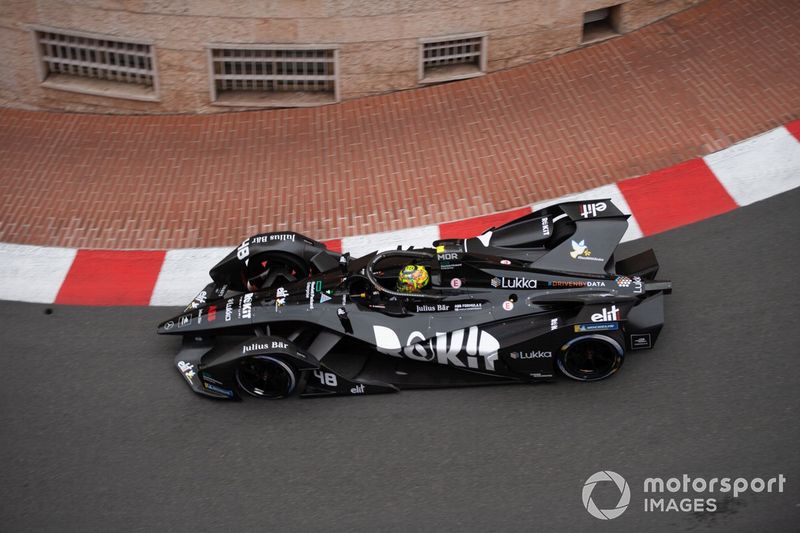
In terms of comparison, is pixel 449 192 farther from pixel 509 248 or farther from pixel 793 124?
pixel 793 124

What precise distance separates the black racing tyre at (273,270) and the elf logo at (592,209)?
106 inches

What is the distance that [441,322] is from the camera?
7988 mm

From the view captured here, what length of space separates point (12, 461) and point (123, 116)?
17.3 ft

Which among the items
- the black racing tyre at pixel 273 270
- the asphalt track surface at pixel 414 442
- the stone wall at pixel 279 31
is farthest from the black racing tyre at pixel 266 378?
the stone wall at pixel 279 31

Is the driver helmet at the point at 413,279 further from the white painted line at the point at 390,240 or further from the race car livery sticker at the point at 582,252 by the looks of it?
the white painted line at the point at 390,240

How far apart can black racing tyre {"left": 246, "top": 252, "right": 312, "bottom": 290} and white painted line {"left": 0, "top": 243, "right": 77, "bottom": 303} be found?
2224mm

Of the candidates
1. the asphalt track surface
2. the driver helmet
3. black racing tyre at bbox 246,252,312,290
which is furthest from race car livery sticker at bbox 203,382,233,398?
the driver helmet

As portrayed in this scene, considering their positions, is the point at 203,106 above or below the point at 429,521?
above

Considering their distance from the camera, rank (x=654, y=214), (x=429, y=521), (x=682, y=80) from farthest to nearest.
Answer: (x=682, y=80), (x=654, y=214), (x=429, y=521)

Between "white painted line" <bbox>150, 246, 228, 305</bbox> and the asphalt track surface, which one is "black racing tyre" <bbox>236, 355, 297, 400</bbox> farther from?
"white painted line" <bbox>150, 246, 228, 305</bbox>

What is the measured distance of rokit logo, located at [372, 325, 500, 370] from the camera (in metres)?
7.85

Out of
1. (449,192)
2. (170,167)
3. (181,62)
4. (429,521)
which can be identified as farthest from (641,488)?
(181,62)

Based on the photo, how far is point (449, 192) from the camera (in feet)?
34.3

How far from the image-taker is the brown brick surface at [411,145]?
409 inches
